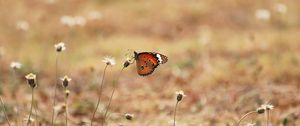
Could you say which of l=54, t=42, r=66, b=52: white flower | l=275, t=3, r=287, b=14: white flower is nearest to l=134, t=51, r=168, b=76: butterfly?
l=54, t=42, r=66, b=52: white flower

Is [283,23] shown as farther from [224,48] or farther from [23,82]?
[23,82]

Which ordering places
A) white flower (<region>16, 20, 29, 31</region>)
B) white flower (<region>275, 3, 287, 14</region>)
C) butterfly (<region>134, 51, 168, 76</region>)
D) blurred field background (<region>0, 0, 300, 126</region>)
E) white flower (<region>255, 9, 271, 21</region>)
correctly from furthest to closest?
white flower (<region>275, 3, 287, 14</region>), white flower (<region>255, 9, 271, 21</region>), white flower (<region>16, 20, 29, 31</region>), blurred field background (<region>0, 0, 300, 126</region>), butterfly (<region>134, 51, 168, 76</region>)

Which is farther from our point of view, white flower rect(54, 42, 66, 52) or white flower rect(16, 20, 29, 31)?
white flower rect(16, 20, 29, 31)

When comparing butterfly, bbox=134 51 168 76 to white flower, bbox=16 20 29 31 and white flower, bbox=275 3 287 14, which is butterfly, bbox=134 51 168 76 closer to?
white flower, bbox=16 20 29 31

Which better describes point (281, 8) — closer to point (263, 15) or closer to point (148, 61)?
point (263, 15)

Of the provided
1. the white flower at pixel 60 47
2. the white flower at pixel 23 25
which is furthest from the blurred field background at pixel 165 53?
the white flower at pixel 60 47

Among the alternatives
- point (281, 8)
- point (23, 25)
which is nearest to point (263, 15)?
point (281, 8)

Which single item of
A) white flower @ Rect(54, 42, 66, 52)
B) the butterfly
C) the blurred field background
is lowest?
the butterfly
